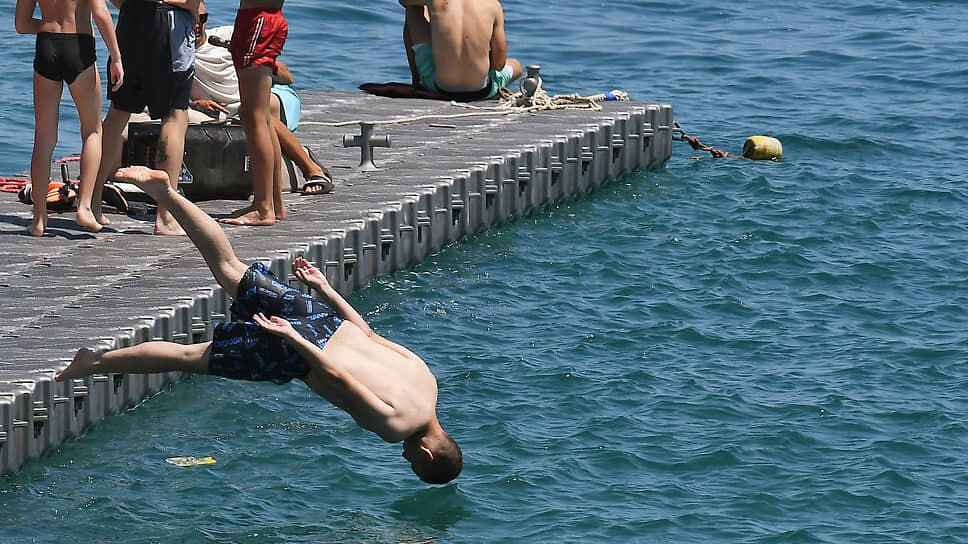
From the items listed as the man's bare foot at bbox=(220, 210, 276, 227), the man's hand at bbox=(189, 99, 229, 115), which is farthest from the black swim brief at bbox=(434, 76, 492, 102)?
the man's bare foot at bbox=(220, 210, 276, 227)

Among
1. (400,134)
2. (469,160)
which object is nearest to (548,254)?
(469,160)

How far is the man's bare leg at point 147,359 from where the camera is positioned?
282 inches

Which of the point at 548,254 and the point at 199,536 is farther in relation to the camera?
the point at 548,254

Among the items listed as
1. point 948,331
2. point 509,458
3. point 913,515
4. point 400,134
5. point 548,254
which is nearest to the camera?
point 913,515

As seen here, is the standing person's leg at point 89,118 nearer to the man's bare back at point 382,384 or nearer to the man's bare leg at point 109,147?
the man's bare leg at point 109,147

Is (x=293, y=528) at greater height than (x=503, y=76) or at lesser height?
lesser

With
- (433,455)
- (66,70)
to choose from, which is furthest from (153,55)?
(433,455)

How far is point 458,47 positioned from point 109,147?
556cm

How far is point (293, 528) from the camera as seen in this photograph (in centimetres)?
769

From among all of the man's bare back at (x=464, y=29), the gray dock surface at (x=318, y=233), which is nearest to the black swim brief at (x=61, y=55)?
Answer: the gray dock surface at (x=318, y=233)

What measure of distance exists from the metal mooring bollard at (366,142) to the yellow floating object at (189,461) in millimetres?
4410

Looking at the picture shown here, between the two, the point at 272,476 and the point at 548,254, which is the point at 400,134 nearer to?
the point at 548,254

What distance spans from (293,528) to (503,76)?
8660 mm

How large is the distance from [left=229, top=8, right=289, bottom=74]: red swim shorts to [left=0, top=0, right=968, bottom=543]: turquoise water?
1968 millimetres
